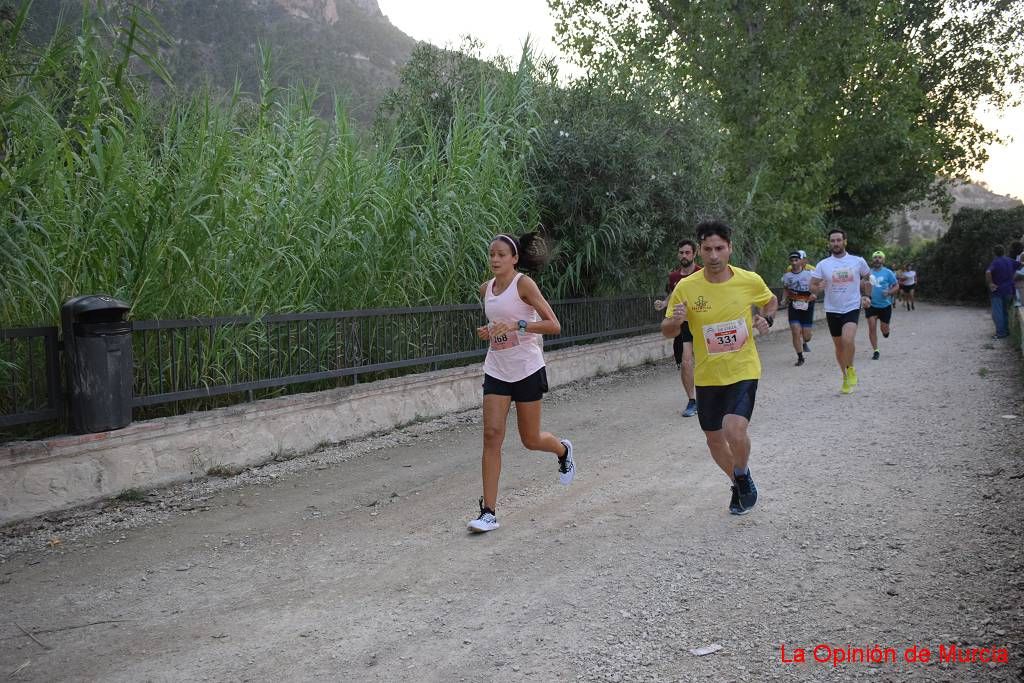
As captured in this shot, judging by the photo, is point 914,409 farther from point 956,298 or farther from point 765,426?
point 956,298

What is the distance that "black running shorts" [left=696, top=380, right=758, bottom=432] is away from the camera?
17.7 ft

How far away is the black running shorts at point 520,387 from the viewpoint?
536 centimetres

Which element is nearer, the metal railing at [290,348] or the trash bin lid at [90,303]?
the trash bin lid at [90,303]

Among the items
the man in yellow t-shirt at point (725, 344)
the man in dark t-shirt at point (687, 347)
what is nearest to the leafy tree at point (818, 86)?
the man in dark t-shirt at point (687, 347)

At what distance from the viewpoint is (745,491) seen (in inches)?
213

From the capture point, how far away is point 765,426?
8.58 metres

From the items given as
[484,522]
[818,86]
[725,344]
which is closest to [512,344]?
[484,522]

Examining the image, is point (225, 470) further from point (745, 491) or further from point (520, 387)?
point (745, 491)

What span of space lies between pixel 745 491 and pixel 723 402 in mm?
581

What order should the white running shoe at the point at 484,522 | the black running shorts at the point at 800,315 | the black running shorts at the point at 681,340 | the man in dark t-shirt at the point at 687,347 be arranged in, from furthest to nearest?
the black running shorts at the point at 800,315, the black running shorts at the point at 681,340, the man in dark t-shirt at the point at 687,347, the white running shoe at the point at 484,522

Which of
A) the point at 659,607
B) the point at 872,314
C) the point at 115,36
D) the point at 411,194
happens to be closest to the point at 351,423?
the point at 411,194

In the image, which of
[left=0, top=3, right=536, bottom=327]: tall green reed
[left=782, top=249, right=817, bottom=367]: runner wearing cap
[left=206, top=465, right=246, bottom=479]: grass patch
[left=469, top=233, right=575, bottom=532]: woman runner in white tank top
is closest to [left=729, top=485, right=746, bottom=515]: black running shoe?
[left=469, top=233, right=575, bottom=532]: woman runner in white tank top

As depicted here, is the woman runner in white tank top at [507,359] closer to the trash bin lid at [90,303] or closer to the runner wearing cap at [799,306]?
the trash bin lid at [90,303]

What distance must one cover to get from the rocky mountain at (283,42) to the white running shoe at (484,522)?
344cm
